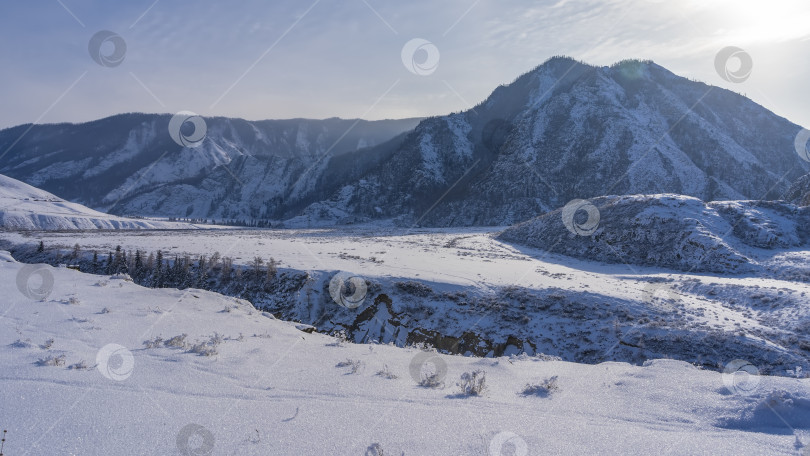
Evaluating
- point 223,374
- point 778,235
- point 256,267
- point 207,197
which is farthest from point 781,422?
point 207,197

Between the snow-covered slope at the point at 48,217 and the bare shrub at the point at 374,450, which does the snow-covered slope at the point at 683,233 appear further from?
the snow-covered slope at the point at 48,217

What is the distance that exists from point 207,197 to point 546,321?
148 metres

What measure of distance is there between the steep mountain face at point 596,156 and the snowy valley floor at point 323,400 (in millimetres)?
75419

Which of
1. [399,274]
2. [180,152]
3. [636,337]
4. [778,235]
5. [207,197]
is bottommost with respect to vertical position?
[636,337]

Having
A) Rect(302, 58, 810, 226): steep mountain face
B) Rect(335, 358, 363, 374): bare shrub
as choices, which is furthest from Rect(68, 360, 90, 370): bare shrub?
Rect(302, 58, 810, 226): steep mountain face

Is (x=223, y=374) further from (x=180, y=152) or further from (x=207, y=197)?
(x=180, y=152)

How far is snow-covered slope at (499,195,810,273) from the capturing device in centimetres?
2620

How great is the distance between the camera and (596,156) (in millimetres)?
81938

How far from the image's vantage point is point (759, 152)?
8375cm

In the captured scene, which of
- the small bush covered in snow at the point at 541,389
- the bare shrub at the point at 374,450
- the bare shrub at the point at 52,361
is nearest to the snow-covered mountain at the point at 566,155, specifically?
the small bush covered in snow at the point at 541,389

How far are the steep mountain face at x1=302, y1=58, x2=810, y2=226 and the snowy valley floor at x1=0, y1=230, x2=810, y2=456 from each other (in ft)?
247

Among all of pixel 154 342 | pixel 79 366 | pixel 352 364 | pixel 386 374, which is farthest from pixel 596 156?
pixel 79 366

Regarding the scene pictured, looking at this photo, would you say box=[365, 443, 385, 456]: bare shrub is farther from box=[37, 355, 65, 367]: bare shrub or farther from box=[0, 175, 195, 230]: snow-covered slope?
box=[0, 175, 195, 230]: snow-covered slope

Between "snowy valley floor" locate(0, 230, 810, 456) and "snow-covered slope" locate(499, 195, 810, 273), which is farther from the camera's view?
"snow-covered slope" locate(499, 195, 810, 273)
